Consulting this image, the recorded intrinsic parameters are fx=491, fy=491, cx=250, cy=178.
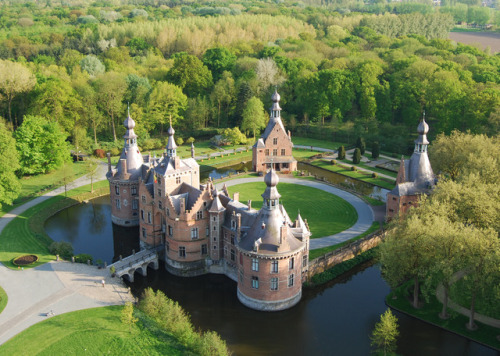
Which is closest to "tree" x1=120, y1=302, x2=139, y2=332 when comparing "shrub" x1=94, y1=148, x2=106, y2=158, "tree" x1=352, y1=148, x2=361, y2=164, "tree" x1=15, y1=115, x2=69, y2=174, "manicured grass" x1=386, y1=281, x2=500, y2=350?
"manicured grass" x1=386, y1=281, x2=500, y2=350

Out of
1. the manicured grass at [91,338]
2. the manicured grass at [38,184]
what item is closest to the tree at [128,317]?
the manicured grass at [91,338]

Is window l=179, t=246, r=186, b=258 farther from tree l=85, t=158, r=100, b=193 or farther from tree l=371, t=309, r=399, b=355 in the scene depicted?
tree l=85, t=158, r=100, b=193

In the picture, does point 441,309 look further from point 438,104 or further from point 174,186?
point 438,104

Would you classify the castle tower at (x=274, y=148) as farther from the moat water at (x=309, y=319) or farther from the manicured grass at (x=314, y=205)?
the moat water at (x=309, y=319)

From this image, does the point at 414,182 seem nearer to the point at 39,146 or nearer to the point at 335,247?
the point at 335,247

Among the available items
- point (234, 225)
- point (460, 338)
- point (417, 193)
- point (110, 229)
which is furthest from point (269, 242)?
point (110, 229)
